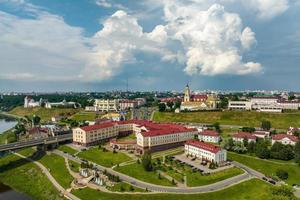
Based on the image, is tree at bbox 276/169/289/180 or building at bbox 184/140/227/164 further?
building at bbox 184/140/227/164

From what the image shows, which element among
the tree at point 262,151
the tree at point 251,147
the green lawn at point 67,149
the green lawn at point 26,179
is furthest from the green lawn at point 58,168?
the tree at point 251,147

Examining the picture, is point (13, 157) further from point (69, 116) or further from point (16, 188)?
point (69, 116)

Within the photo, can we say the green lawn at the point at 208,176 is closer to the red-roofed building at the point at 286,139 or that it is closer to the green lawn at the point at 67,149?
the red-roofed building at the point at 286,139

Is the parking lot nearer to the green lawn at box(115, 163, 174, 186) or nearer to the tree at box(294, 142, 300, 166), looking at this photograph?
the green lawn at box(115, 163, 174, 186)

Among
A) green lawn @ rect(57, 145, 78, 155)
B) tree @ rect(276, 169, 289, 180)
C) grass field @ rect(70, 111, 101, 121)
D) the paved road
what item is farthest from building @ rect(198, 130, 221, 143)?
grass field @ rect(70, 111, 101, 121)

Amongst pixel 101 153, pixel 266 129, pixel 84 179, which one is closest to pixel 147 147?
pixel 101 153

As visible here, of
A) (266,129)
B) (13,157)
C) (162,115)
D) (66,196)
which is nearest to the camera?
(66,196)

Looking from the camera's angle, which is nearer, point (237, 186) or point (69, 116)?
point (237, 186)
